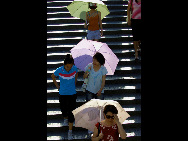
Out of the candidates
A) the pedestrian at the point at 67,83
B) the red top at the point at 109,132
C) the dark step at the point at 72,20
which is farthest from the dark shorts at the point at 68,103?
the dark step at the point at 72,20

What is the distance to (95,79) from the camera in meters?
7.43

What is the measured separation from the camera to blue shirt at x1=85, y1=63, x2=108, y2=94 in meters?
7.33

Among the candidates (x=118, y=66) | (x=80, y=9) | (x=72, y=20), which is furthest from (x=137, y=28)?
(x=72, y=20)

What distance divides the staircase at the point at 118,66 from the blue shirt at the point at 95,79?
1080 mm

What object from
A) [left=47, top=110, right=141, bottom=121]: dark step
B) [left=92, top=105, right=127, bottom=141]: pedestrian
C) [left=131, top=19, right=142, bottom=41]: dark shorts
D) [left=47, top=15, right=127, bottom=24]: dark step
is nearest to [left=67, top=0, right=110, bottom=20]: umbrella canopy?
[left=131, top=19, right=142, bottom=41]: dark shorts

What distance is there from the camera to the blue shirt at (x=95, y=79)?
24.1ft

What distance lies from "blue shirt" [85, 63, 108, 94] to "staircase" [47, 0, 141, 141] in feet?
3.54

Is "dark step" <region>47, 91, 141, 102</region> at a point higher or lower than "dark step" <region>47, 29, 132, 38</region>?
lower

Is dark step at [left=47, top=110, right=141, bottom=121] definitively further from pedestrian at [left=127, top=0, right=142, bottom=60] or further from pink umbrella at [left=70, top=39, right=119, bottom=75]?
pedestrian at [left=127, top=0, right=142, bottom=60]

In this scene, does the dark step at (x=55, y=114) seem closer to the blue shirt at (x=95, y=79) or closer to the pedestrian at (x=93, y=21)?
the blue shirt at (x=95, y=79)
